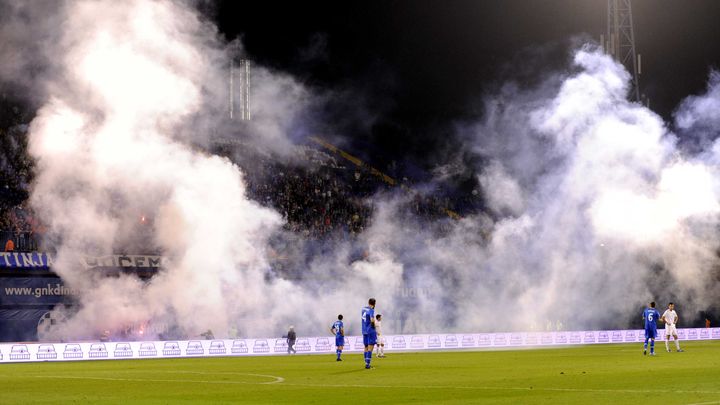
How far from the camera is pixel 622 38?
57594mm

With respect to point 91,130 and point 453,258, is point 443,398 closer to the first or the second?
point 91,130

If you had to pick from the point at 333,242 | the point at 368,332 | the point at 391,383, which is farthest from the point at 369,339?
the point at 333,242

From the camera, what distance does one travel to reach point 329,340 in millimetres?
49281

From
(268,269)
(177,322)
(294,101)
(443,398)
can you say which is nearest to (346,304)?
(268,269)

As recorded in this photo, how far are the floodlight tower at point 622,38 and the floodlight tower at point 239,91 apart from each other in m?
19.3

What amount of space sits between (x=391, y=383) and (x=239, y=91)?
3571 centimetres

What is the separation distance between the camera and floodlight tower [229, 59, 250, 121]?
5547 centimetres

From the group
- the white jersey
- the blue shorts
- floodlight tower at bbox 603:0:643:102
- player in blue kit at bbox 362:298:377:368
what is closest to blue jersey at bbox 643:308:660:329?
the white jersey

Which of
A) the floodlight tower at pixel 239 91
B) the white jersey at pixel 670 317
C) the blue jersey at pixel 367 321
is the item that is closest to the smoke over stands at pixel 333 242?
the floodlight tower at pixel 239 91

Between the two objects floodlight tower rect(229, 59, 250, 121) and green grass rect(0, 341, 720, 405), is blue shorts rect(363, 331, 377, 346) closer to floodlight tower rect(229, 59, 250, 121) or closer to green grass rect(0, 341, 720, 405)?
green grass rect(0, 341, 720, 405)

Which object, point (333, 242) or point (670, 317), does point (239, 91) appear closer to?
point (333, 242)

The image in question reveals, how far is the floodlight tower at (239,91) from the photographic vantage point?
55469mm

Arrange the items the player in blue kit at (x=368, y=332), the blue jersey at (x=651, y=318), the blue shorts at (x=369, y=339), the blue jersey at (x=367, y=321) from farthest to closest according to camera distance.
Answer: the blue jersey at (x=651, y=318)
the blue jersey at (x=367, y=321)
the blue shorts at (x=369, y=339)
the player in blue kit at (x=368, y=332)

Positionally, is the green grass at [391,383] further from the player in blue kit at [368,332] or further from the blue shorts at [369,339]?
the blue shorts at [369,339]
